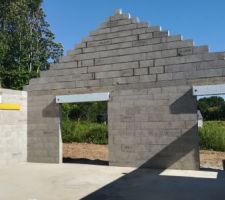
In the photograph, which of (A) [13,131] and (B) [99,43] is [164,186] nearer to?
(B) [99,43]

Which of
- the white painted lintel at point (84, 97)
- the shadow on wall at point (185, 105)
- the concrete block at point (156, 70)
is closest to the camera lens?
the shadow on wall at point (185, 105)

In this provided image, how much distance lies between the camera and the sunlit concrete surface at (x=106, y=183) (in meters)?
7.12

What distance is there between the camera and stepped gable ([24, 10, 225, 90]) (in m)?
10.1

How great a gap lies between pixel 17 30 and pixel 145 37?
1806 centimetres

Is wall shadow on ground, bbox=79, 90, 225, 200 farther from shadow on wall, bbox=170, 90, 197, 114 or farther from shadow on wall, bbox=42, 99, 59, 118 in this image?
shadow on wall, bbox=42, 99, 59, 118

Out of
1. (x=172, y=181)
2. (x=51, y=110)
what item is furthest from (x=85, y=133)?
(x=172, y=181)

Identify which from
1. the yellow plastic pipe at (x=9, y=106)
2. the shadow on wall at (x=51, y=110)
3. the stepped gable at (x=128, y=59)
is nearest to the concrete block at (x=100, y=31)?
the stepped gable at (x=128, y=59)

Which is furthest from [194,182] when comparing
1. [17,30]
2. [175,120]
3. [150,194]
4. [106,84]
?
[17,30]

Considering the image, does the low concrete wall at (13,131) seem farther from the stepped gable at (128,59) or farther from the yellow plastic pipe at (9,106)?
the stepped gable at (128,59)

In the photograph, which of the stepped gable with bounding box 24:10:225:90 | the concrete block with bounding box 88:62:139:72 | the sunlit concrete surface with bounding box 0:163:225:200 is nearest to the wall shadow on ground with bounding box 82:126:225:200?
the sunlit concrete surface with bounding box 0:163:225:200

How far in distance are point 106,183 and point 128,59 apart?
437 centimetres

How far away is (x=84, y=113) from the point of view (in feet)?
97.2

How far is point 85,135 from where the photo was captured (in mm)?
20297

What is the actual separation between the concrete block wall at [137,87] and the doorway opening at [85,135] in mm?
759
